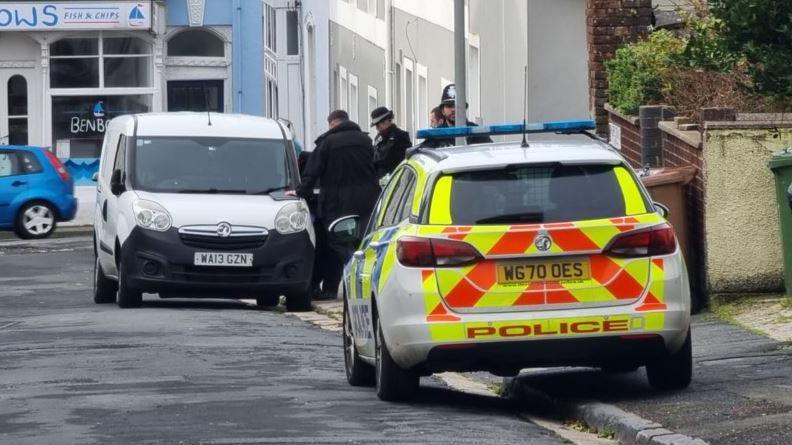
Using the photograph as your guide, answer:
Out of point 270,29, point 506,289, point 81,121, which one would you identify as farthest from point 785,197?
point 270,29

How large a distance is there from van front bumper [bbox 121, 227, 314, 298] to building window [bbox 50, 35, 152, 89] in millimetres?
28289

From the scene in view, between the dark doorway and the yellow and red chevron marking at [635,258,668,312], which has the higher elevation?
the dark doorway

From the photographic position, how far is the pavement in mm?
9531

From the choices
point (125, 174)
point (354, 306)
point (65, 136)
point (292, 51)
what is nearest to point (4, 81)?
point (65, 136)

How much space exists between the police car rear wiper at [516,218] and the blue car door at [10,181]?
24628mm

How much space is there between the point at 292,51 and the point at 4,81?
6.65 metres

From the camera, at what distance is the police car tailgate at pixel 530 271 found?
10172 mm

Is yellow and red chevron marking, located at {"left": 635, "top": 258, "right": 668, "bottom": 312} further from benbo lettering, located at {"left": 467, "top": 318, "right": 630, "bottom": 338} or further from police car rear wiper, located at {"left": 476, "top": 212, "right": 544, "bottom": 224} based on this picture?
police car rear wiper, located at {"left": 476, "top": 212, "right": 544, "bottom": 224}

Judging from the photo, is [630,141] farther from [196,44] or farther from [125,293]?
[196,44]

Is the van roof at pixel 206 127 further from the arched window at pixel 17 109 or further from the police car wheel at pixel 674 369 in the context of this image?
the arched window at pixel 17 109

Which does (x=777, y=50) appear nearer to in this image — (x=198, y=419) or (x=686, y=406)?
(x=686, y=406)

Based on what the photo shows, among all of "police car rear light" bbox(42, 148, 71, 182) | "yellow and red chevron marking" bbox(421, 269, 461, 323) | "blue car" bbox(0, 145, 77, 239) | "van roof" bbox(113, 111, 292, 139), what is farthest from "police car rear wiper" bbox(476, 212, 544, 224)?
"police car rear light" bbox(42, 148, 71, 182)

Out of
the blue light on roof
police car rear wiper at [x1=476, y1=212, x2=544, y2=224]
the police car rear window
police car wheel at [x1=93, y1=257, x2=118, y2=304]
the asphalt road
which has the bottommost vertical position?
the asphalt road

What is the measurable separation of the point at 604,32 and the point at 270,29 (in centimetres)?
2662
